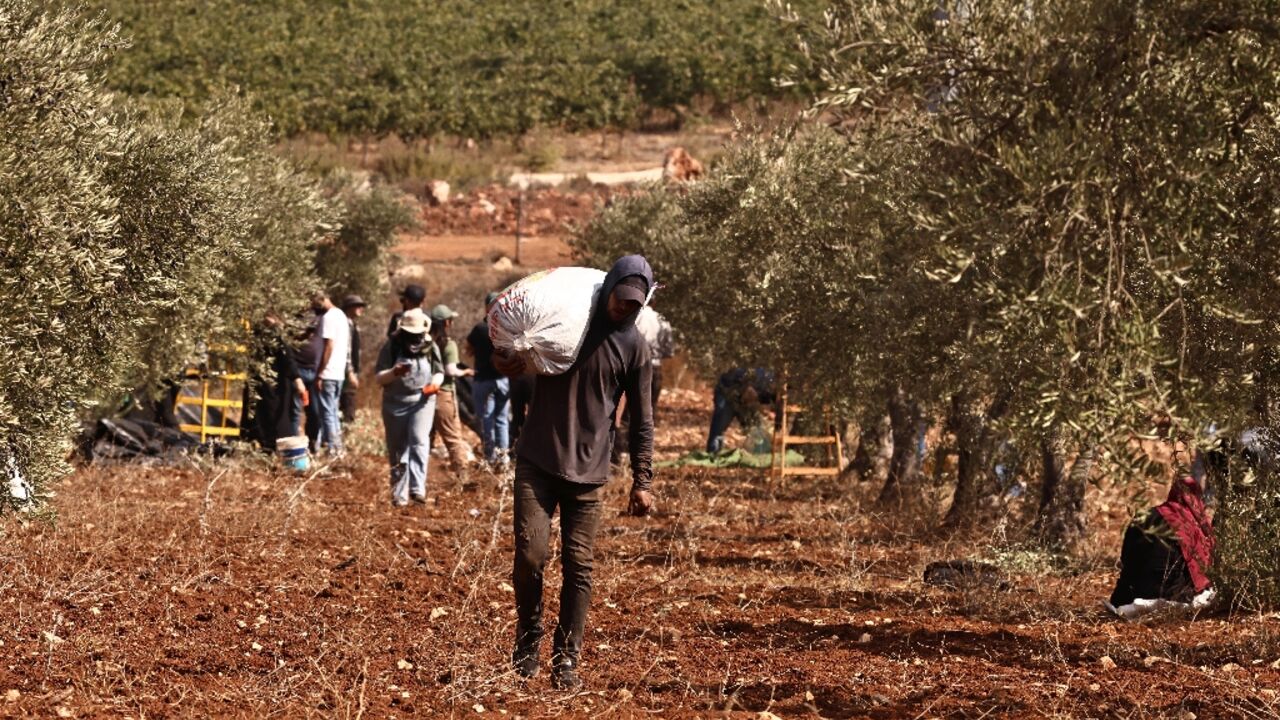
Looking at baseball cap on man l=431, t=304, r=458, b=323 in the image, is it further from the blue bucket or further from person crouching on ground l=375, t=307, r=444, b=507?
the blue bucket

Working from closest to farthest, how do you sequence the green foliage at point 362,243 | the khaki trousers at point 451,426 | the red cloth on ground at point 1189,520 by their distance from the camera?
the red cloth on ground at point 1189,520
the khaki trousers at point 451,426
the green foliage at point 362,243

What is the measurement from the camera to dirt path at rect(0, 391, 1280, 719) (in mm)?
7434

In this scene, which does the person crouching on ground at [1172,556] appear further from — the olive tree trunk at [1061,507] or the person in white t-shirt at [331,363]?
the person in white t-shirt at [331,363]

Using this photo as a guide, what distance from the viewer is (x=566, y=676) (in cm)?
766

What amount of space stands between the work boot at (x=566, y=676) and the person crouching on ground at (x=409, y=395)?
661cm

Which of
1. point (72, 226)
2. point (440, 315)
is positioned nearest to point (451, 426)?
point (440, 315)

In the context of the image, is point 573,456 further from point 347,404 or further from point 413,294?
point 347,404

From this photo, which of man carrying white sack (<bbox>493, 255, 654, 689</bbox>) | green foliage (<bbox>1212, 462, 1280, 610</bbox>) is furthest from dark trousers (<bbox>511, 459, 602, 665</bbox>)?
green foliage (<bbox>1212, 462, 1280, 610</bbox>)

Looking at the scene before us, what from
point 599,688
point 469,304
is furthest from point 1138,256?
point 469,304

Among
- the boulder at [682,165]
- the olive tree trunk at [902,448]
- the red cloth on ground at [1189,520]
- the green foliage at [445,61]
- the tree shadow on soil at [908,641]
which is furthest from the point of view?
the green foliage at [445,61]

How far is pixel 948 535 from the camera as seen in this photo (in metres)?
14.1

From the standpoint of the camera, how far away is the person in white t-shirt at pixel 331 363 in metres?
17.1

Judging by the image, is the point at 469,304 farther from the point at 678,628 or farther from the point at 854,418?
the point at 678,628

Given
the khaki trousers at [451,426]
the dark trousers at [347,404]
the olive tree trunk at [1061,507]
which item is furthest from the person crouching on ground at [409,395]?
the dark trousers at [347,404]
